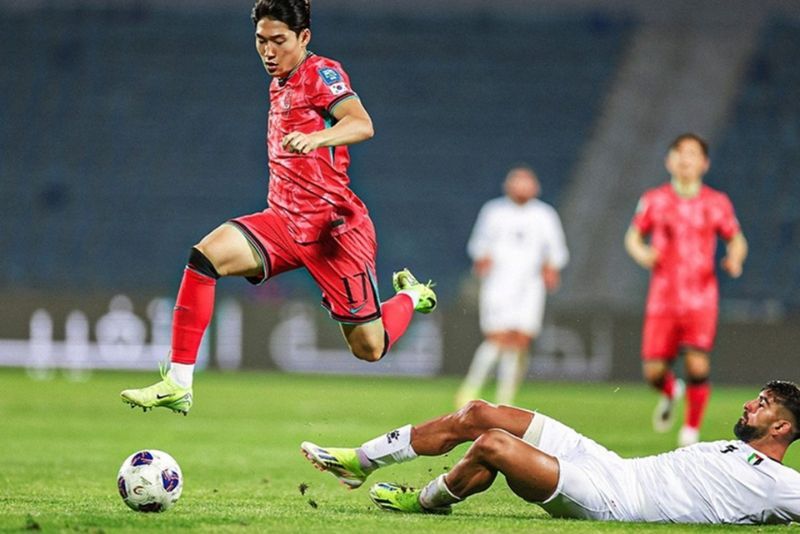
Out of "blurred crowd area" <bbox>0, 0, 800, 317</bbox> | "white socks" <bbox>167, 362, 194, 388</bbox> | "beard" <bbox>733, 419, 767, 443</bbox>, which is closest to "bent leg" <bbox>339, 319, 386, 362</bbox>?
"white socks" <bbox>167, 362, 194, 388</bbox>

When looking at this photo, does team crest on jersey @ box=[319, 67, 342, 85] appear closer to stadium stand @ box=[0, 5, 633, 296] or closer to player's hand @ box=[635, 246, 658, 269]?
player's hand @ box=[635, 246, 658, 269]

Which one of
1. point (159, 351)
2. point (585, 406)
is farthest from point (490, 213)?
point (159, 351)

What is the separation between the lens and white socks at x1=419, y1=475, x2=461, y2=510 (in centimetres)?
607

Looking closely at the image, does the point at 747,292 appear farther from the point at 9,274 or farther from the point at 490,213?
the point at 9,274

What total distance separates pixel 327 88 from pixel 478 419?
1939mm

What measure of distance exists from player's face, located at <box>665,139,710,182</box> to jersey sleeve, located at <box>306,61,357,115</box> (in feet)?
15.4

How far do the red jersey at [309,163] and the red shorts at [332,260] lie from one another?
62 millimetres

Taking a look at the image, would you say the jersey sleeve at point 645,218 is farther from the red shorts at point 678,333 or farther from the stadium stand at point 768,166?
the stadium stand at point 768,166

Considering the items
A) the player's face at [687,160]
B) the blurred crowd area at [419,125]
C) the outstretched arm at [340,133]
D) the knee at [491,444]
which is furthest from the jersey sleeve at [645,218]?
the blurred crowd area at [419,125]

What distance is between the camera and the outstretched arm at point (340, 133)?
6.05 meters

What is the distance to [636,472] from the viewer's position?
233 inches

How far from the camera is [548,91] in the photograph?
2311 cm

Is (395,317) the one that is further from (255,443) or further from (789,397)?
(255,443)

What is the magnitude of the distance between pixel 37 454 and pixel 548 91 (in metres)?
15.2
